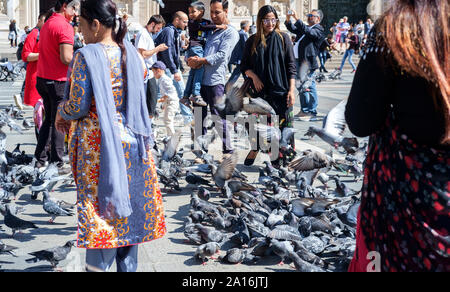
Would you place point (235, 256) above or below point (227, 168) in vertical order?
below

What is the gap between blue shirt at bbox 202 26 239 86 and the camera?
23.1 ft

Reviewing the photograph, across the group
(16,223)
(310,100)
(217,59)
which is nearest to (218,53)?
(217,59)

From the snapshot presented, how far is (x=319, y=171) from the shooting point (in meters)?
6.16

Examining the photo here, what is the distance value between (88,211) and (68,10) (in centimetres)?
350

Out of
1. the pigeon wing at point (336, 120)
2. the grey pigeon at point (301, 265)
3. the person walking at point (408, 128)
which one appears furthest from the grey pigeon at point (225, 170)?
the person walking at point (408, 128)

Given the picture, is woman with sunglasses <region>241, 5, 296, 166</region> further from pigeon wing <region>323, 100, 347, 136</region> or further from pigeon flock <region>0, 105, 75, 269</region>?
pigeon wing <region>323, 100, 347, 136</region>

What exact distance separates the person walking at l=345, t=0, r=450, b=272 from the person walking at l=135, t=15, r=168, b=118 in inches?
71.5

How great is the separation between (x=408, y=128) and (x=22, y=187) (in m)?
5.03

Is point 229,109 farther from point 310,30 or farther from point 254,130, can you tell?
point 310,30

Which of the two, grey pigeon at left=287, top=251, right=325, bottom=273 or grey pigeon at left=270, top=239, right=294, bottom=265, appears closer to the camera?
grey pigeon at left=287, top=251, right=325, bottom=273

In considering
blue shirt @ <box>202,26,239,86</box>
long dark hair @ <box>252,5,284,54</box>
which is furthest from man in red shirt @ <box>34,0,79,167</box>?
long dark hair @ <box>252,5,284,54</box>

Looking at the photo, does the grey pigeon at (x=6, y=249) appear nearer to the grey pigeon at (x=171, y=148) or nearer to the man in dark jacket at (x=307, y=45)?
the grey pigeon at (x=171, y=148)

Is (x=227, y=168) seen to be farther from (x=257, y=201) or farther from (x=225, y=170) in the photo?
(x=257, y=201)

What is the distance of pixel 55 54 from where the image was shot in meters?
6.16
